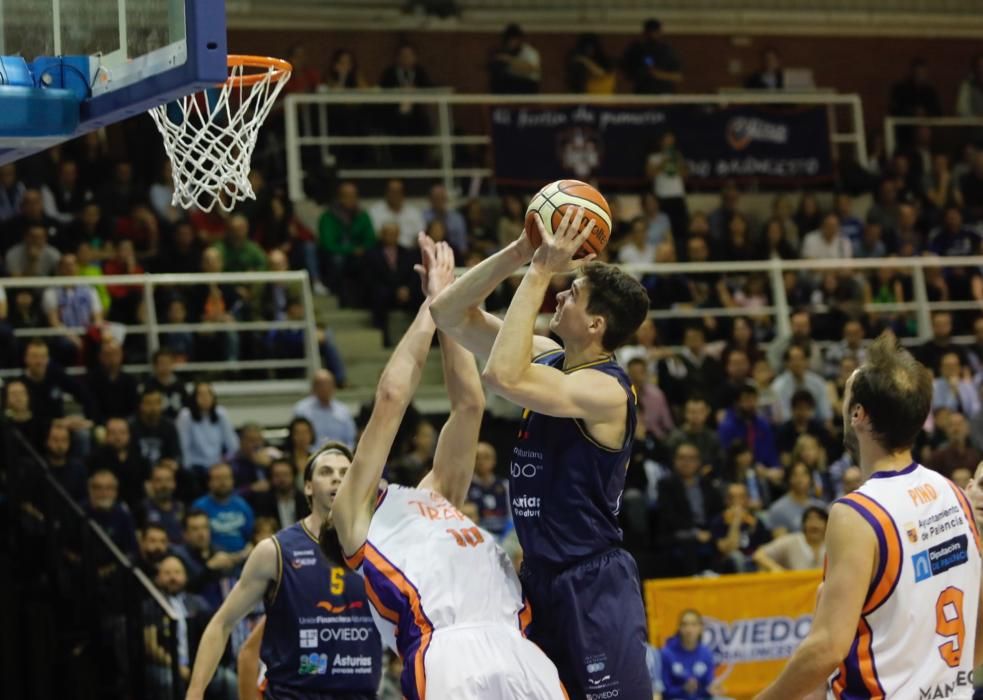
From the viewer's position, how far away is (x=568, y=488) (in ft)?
17.9

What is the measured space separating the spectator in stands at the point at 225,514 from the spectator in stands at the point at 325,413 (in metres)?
1.52

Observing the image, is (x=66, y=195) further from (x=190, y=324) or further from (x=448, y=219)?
(x=448, y=219)

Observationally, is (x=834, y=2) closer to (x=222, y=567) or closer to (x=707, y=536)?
(x=707, y=536)

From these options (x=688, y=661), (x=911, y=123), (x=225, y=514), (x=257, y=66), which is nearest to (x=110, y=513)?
(x=225, y=514)

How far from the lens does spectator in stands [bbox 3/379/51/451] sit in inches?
486

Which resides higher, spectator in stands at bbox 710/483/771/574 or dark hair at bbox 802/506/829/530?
dark hair at bbox 802/506/829/530

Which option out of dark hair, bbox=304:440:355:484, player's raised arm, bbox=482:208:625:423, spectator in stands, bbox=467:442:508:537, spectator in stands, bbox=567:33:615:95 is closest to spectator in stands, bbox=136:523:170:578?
spectator in stands, bbox=467:442:508:537

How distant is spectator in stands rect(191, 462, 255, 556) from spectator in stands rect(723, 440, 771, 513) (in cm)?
443

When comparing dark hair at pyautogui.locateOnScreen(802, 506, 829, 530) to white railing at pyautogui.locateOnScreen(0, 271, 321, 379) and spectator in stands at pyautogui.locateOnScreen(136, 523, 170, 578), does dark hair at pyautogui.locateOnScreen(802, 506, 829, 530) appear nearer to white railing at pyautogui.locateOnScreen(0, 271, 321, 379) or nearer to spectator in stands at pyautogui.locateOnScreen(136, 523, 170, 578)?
white railing at pyautogui.locateOnScreen(0, 271, 321, 379)

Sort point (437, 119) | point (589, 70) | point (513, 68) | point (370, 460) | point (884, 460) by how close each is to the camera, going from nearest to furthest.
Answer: point (884, 460)
point (370, 460)
point (513, 68)
point (437, 119)
point (589, 70)

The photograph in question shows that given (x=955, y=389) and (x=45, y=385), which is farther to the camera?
(x=955, y=389)

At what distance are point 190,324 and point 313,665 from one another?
8.36 m

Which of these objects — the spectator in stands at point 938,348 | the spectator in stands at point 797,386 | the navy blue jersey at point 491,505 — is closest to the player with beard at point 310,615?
the navy blue jersey at point 491,505

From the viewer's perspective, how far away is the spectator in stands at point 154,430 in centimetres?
1273
